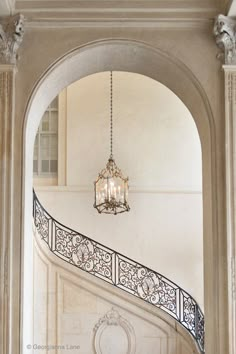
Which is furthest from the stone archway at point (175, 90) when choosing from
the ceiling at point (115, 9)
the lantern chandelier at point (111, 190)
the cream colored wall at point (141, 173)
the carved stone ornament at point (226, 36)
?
the cream colored wall at point (141, 173)

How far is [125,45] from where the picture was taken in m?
4.86

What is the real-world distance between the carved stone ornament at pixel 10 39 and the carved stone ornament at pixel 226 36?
1.82m

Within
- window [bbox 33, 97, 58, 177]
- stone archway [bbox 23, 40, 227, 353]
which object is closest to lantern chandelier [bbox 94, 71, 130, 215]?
window [bbox 33, 97, 58, 177]

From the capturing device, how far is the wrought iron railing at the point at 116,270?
9.70 metres

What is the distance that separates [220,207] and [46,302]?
6088 millimetres

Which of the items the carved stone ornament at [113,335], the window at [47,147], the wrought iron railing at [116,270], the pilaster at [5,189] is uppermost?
the window at [47,147]

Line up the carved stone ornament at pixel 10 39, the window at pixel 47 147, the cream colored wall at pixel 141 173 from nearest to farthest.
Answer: the carved stone ornament at pixel 10 39
the cream colored wall at pixel 141 173
the window at pixel 47 147

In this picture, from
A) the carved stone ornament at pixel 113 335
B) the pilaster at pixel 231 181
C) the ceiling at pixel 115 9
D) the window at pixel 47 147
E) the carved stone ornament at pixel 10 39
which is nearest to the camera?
the pilaster at pixel 231 181

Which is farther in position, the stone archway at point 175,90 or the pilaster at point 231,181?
the stone archway at point 175,90

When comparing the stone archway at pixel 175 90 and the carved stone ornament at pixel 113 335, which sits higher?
the stone archway at pixel 175 90

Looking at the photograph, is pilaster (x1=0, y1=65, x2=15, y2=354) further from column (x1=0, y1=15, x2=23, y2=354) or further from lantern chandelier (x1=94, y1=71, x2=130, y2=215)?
lantern chandelier (x1=94, y1=71, x2=130, y2=215)

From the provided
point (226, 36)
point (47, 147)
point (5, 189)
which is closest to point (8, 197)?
point (5, 189)

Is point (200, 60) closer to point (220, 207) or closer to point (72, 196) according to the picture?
point (220, 207)

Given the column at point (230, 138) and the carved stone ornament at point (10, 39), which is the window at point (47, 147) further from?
the column at point (230, 138)
